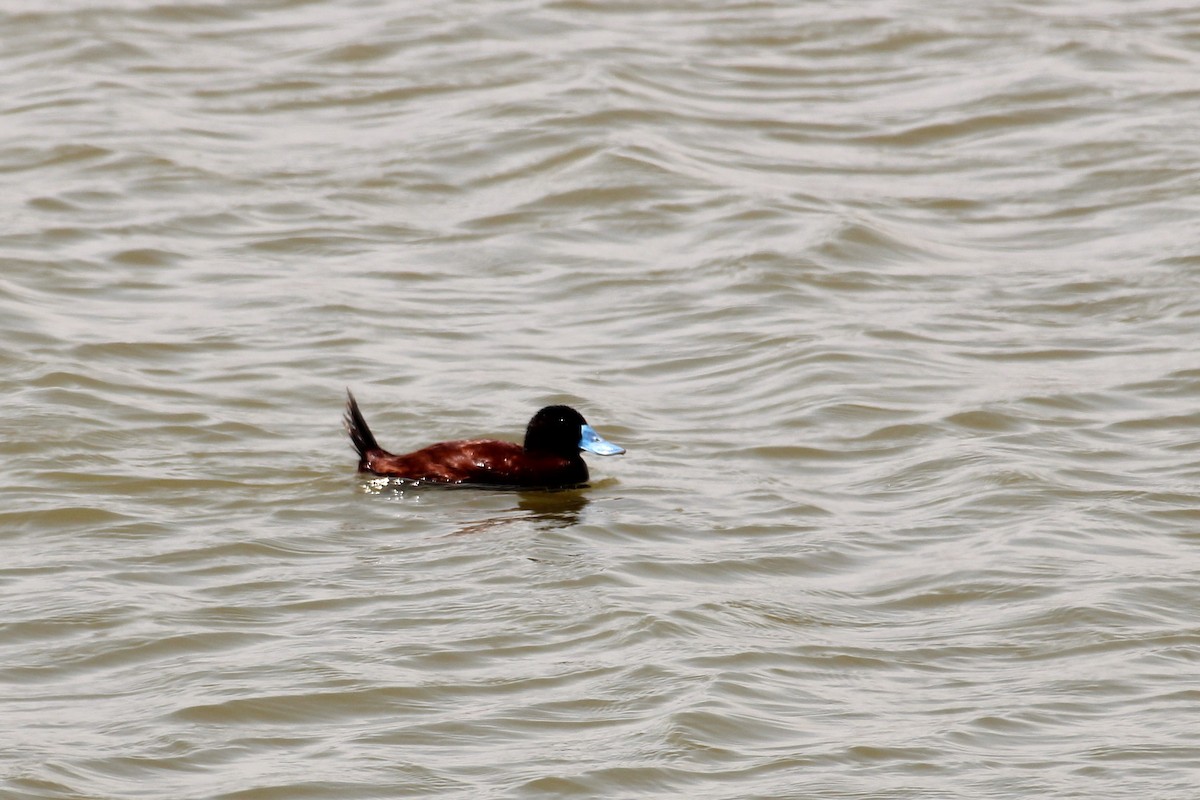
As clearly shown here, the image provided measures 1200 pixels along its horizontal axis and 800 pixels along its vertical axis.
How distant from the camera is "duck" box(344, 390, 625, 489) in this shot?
28.0 ft

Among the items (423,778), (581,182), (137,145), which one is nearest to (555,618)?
(423,778)

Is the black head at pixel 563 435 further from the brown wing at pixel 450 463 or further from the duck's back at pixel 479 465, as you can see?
the brown wing at pixel 450 463

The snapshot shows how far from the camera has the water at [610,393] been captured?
611 centimetres

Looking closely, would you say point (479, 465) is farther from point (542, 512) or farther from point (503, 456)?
point (542, 512)

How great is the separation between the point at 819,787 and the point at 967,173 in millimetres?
7845

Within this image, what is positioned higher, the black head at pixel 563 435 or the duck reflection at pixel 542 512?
the black head at pixel 563 435

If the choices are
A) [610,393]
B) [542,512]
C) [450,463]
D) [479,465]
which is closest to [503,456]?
[479,465]

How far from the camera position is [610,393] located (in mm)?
9711

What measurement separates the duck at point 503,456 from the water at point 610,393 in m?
0.12

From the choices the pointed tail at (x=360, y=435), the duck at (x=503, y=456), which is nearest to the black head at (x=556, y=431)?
the duck at (x=503, y=456)

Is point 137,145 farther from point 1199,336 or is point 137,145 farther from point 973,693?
point 973,693

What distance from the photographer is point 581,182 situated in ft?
41.8

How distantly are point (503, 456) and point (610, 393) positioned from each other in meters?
1.20

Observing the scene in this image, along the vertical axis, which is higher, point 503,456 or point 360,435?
point 360,435
